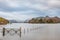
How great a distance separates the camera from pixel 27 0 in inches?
86.0

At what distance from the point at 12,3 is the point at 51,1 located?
657 mm

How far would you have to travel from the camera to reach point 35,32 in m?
2.23

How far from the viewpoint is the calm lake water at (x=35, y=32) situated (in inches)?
85.8

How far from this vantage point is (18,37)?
2211 millimetres

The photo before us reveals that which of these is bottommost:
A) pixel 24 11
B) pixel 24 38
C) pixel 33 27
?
pixel 24 38

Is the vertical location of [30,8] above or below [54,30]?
above

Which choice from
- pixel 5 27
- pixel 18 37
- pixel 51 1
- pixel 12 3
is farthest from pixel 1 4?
pixel 51 1

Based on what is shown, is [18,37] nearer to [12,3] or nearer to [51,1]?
[12,3]

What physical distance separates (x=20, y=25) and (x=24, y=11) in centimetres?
25

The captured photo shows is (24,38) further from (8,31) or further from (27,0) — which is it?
(27,0)

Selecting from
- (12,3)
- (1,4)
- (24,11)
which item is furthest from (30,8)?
(1,4)

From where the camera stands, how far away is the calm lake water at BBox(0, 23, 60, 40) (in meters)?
2.18

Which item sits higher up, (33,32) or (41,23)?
(41,23)

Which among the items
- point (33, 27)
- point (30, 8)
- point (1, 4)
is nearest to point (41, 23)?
point (33, 27)
